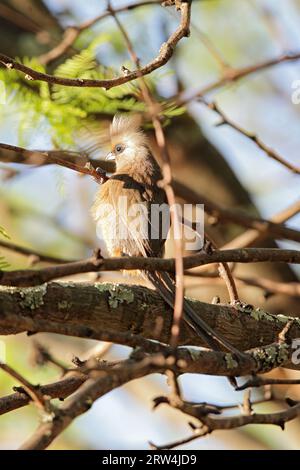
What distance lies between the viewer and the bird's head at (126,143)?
221 inches

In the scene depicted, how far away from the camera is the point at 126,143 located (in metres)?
5.87

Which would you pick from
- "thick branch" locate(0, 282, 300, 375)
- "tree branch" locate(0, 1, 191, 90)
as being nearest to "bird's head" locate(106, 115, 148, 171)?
"thick branch" locate(0, 282, 300, 375)

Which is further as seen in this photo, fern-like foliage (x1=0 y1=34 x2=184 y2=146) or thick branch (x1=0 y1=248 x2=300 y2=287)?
fern-like foliage (x1=0 y1=34 x2=184 y2=146)

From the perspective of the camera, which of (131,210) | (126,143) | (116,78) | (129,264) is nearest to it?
(129,264)

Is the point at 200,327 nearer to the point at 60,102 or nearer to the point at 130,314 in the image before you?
the point at 130,314

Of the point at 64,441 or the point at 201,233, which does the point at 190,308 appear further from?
the point at 64,441

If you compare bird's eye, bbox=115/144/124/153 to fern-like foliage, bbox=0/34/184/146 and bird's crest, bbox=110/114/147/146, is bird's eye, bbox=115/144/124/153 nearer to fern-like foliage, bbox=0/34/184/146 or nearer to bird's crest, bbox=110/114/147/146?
bird's crest, bbox=110/114/147/146

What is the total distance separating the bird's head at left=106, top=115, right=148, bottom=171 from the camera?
5.62 metres

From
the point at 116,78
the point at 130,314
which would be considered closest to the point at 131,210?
the point at 130,314

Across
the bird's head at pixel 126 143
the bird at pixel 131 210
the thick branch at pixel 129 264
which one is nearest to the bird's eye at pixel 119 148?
the bird's head at pixel 126 143

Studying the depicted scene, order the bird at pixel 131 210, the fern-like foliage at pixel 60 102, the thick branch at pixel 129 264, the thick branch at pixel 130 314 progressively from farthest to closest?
the bird at pixel 131 210, the fern-like foliage at pixel 60 102, the thick branch at pixel 130 314, the thick branch at pixel 129 264

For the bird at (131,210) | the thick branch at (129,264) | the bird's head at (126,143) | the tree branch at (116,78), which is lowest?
the thick branch at (129,264)

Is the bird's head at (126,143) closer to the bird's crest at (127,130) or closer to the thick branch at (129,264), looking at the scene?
the bird's crest at (127,130)
